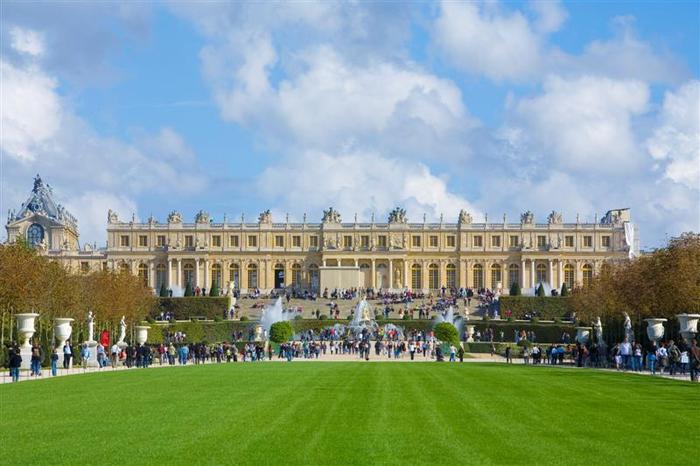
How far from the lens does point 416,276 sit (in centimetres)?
10762

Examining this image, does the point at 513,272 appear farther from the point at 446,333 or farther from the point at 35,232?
the point at 35,232

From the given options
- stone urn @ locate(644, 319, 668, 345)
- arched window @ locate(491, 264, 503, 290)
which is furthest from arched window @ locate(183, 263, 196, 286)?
stone urn @ locate(644, 319, 668, 345)

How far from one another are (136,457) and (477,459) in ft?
13.9

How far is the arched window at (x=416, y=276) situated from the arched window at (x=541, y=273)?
11.0 metres

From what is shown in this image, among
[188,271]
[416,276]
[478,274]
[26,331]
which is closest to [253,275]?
[188,271]

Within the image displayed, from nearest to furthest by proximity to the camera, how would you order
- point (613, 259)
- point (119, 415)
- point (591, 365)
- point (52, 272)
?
point (119, 415) < point (591, 365) < point (52, 272) < point (613, 259)

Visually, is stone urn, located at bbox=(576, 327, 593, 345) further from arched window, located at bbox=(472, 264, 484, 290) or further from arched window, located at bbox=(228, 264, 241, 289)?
arched window, located at bbox=(228, 264, 241, 289)

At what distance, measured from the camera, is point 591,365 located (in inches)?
1692

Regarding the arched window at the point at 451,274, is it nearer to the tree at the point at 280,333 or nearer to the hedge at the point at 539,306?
the hedge at the point at 539,306

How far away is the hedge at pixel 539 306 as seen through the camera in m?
82.2

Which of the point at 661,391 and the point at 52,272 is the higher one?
the point at 52,272

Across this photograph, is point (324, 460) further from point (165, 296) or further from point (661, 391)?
point (165, 296)

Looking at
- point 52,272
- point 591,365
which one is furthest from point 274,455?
point 52,272

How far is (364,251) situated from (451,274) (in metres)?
8.66
